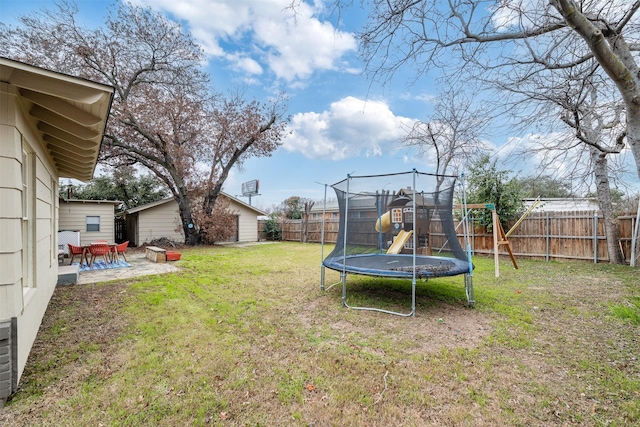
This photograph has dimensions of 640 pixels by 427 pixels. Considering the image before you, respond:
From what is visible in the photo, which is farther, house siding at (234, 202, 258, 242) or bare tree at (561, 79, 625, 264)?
house siding at (234, 202, 258, 242)

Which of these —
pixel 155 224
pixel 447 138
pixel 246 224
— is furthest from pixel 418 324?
pixel 246 224

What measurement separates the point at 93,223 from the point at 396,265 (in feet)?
44.5

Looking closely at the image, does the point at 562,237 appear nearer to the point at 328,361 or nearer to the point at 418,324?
the point at 418,324

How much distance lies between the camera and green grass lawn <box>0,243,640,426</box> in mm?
2041

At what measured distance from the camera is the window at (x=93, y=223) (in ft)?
40.9

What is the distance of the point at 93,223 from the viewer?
12.6m

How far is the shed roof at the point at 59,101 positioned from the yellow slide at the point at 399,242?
546cm

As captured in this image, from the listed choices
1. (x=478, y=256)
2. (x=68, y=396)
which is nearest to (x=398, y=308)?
(x=68, y=396)

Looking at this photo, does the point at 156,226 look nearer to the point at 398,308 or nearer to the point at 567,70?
the point at 398,308

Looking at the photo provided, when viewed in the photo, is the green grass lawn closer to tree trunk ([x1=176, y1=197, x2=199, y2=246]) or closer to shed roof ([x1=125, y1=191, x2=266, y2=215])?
tree trunk ([x1=176, y1=197, x2=199, y2=246])

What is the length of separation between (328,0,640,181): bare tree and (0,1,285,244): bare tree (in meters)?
11.3

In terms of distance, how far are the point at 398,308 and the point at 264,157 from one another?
12.7 meters

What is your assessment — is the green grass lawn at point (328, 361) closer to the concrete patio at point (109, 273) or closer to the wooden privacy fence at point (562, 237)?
the concrete patio at point (109, 273)

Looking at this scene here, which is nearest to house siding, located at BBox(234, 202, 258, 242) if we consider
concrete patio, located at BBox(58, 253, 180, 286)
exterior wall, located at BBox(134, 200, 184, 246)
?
exterior wall, located at BBox(134, 200, 184, 246)
